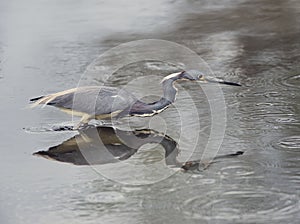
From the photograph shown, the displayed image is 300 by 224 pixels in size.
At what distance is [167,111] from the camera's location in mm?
6914

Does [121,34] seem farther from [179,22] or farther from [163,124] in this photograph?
[163,124]

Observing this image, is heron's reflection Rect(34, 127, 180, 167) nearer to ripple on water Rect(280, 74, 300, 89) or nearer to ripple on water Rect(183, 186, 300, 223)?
ripple on water Rect(183, 186, 300, 223)

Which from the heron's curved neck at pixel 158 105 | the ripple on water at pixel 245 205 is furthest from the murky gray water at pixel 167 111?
the heron's curved neck at pixel 158 105

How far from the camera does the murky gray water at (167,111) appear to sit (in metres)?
5.04

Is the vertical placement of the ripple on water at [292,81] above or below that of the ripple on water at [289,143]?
above

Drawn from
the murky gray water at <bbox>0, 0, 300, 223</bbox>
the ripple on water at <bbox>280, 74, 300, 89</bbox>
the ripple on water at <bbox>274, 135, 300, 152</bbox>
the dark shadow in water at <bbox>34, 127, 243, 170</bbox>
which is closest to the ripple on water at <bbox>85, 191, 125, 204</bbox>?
the murky gray water at <bbox>0, 0, 300, 223</bbox>

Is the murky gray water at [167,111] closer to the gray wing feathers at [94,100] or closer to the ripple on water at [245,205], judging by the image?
the ripple on water at [245,205]

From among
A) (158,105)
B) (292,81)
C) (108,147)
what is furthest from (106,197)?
(292,81)

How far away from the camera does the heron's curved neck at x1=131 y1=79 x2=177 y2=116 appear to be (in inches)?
248

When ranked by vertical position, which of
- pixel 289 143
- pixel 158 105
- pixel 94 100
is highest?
pixel 94 100

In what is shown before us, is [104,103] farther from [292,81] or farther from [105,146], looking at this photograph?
[292,81]

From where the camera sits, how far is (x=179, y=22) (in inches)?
406

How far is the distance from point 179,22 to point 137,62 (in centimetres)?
187

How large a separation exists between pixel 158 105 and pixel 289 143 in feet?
3.39
